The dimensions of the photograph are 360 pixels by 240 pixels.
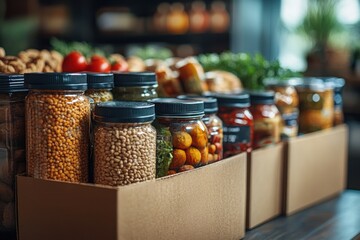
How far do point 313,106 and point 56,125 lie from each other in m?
0.88

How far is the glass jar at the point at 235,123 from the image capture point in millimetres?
1215

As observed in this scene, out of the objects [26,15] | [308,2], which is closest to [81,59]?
[308,2]

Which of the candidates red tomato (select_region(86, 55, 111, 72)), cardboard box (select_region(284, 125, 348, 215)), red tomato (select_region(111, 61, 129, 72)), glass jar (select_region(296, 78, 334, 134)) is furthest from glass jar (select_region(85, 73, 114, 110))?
glass jar (select_region(296, 78, 334, 134))

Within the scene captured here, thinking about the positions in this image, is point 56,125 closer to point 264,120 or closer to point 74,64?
point 74,64

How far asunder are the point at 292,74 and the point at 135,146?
0.94 m

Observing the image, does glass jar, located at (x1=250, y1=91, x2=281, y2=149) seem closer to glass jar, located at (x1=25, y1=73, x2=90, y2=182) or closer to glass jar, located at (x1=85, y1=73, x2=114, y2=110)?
glass jar, located at (x1=85, y1=73, x2=114, y2=110)

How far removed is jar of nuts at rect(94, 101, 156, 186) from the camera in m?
0.91

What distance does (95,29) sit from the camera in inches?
252

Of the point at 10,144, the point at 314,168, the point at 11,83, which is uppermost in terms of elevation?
the point at 11,83

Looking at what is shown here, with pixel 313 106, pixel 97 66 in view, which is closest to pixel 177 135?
pixel 97 66

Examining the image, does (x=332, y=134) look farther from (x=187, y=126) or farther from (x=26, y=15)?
(x=26, y=15)

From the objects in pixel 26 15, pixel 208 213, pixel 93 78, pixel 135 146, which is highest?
pixel 26 15

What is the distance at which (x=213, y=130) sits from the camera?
1121 mm

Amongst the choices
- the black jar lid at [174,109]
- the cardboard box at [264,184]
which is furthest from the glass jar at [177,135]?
the cardboard box at [264,184]
